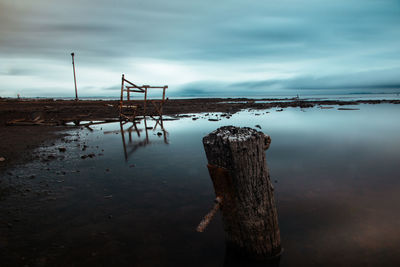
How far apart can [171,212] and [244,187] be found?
2.31m

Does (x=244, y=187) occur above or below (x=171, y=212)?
above

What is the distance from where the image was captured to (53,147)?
10.2 m

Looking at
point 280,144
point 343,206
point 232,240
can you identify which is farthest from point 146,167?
point 280,144

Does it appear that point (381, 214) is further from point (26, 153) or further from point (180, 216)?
point (26, 153)

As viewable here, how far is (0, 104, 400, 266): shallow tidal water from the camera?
359cm

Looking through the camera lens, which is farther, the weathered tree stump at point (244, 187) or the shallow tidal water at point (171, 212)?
the shallow tidal water at point (171, 212)

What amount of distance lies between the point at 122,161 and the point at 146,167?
124cm

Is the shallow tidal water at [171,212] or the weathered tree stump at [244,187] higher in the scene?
the weathered tree stump at [244,187]

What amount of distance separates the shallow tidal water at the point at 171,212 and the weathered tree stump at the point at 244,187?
20.9 inches

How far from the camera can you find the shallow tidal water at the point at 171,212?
3.59 meters

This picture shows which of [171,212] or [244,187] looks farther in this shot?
[171,212]

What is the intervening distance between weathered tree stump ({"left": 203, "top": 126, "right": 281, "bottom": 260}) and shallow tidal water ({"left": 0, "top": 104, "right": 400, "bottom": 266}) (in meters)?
0.53

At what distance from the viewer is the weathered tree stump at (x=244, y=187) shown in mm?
2918

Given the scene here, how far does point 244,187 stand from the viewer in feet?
9.91
